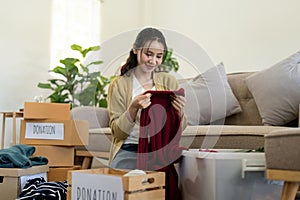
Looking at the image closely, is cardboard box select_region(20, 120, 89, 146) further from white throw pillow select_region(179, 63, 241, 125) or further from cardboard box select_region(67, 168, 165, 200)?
cardboard box select_region(67, 168, 165, 200)

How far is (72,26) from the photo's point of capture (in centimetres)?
381

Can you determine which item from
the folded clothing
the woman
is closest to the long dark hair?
the woman

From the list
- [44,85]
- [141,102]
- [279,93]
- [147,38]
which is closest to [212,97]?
[279,93]

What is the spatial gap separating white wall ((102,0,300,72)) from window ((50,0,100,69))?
0.40 feet

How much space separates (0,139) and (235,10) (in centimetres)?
213

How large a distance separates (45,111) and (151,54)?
968 mm

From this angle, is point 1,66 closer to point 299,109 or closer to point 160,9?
point 160,9

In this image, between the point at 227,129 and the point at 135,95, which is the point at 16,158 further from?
the point at 227,129

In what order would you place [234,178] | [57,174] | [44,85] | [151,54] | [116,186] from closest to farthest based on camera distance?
[116,186] → [234,178] → [151,54] → [57,174] → [44,85]

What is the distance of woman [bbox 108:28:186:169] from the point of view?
150 centimetres

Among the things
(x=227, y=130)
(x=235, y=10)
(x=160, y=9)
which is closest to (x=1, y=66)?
(x=160, y=9)

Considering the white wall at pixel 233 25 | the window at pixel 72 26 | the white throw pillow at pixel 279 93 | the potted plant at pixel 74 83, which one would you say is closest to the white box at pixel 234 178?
the white throw pillow at pixel 279 93

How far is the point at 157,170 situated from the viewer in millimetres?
1426

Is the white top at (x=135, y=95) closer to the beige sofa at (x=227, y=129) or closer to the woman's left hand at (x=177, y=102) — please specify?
the woman's left hand at (x=177, y=102)
